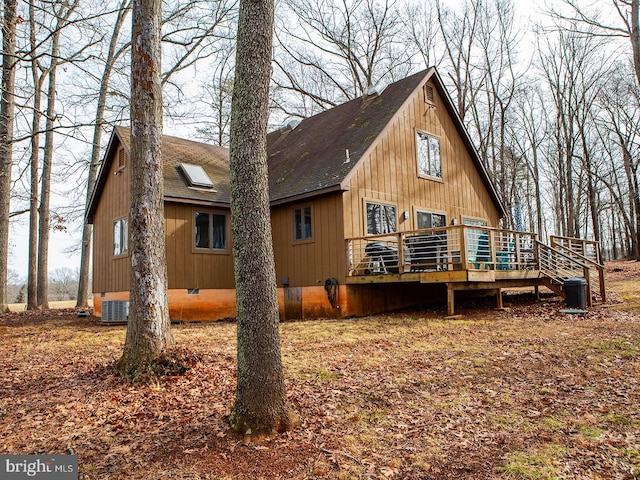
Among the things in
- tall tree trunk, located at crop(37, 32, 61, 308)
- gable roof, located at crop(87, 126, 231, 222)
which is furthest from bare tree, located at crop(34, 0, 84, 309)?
gable roof, located at crop(87, 126, 231, 222)

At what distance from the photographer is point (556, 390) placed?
5.09 meters

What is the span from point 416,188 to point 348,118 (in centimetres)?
337

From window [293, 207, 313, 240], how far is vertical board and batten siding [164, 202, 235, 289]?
219cm

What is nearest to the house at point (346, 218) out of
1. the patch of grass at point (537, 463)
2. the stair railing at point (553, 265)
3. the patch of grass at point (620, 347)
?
the stair railing at point (553, 265)

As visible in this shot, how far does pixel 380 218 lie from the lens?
1293 cm

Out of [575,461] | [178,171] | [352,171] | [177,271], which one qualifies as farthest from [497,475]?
[178,171]

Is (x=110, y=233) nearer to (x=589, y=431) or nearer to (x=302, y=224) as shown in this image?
(x=302, y=224)

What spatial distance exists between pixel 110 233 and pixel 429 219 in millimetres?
9757

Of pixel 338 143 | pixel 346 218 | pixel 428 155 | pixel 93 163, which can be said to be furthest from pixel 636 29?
pixel 93 163

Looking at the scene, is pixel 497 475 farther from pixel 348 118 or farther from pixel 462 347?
pixel 348 118

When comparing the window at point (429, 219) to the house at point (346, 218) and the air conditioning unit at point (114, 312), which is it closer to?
the house at point (346, 218)

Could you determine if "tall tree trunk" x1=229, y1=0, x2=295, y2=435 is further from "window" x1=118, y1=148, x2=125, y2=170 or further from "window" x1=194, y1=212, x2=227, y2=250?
"window" x1=118, y1=148, x2=125, y2=170

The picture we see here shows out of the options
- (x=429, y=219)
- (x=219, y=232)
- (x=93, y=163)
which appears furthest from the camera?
(x=93, y=163)

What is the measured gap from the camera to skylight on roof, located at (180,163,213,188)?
13.6m
